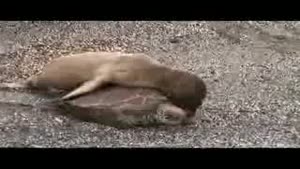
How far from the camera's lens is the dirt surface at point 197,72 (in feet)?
2.74

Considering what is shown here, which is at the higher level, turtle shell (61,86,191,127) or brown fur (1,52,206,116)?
brown fur (1,52,206,116)

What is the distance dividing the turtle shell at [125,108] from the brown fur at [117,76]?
1 cm

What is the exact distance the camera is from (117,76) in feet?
3.03

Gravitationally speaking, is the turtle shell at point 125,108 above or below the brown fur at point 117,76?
below

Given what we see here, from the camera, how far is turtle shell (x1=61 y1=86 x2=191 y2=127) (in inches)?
34.5

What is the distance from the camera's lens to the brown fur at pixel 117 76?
91 centimetres

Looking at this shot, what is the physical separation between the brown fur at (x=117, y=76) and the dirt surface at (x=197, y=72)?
0.09ft

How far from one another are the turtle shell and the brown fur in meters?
0.01
